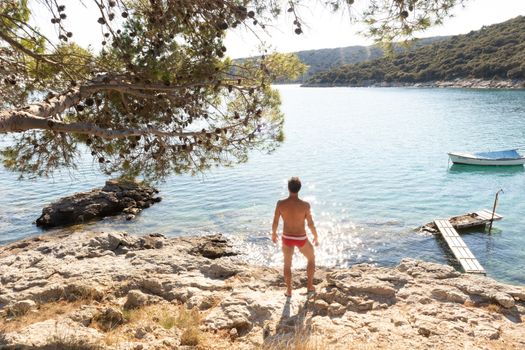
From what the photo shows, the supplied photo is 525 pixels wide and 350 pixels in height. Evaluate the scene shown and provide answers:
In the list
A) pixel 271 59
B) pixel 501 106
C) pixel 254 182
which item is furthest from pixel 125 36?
pixel 501 106

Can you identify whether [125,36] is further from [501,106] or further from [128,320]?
[501,106]

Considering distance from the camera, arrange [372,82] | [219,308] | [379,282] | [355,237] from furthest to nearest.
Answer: [372,82] → [355,237] → [379,282] → [219,308]

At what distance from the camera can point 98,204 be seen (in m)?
22.0

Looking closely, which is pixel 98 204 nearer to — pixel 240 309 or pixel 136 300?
pixel 136 300

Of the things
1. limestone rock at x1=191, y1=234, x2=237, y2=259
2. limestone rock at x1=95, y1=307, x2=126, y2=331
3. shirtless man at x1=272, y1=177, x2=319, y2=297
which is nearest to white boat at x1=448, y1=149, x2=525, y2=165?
limestone rock at x1=191, y1=234, x2=237, y2=259

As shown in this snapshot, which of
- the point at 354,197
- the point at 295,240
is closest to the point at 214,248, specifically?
the point at 295,240

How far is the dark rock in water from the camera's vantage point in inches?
817

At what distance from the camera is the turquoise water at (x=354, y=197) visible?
53.2 ft

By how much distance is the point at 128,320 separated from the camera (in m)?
6.45

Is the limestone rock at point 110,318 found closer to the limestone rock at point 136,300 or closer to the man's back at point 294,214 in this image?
the limestone rock at point 136,300

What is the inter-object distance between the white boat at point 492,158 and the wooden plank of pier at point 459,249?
14.3 metres

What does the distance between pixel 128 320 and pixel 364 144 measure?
3838 centimetres

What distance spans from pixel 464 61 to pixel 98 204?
109546 millimetres

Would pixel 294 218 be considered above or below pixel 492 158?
above
